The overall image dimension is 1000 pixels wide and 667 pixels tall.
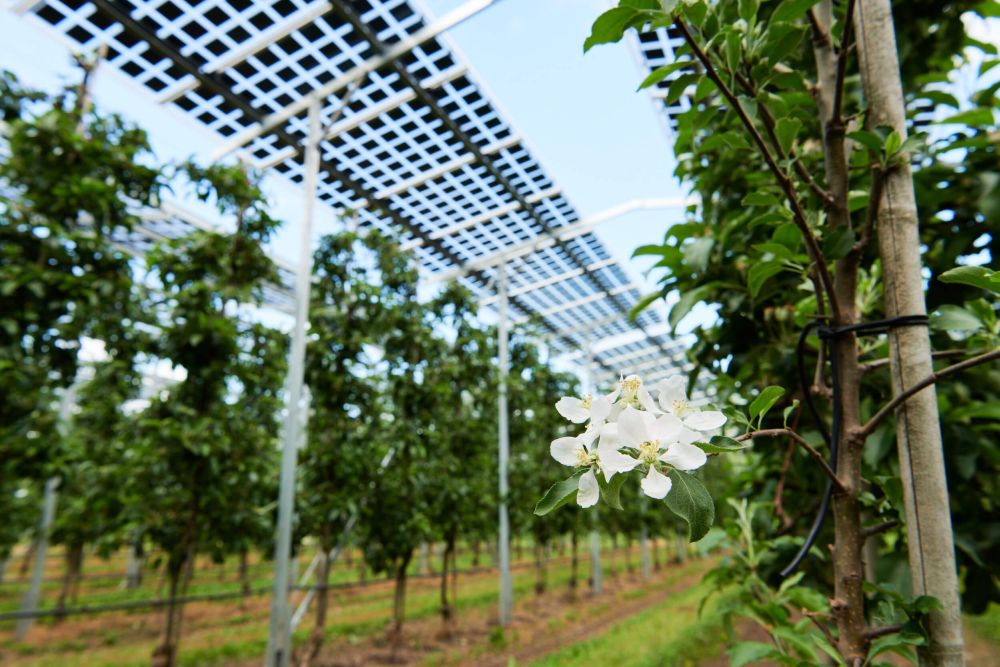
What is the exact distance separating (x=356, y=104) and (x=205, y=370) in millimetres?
2749

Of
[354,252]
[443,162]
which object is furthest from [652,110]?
[354,252]

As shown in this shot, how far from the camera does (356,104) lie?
17.0 feet

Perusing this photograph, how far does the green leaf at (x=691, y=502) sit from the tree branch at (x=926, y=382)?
1.14 ft

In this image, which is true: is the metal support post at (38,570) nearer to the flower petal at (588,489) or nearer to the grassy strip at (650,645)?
the grassy strip at (650,645)

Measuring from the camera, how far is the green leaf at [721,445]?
563 millimetres

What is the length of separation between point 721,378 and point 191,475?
3721 mm

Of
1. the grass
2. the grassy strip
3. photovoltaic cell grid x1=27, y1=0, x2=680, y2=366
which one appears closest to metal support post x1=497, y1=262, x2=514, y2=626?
photovoltaic cell grid x1=27, y1=0, x2=680, y2=366

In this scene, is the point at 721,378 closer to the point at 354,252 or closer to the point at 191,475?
the point at 191,475

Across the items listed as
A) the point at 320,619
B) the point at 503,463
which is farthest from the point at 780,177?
the point at 503,463

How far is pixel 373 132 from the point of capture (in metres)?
5.50

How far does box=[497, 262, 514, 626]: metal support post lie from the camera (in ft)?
24.6

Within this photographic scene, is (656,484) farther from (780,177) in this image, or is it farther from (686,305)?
(686,305)

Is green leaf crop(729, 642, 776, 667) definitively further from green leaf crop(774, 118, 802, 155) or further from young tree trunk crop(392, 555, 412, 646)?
young tree trunk crop(392, 555, 412, 646)

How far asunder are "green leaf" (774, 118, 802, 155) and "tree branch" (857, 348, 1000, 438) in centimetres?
38
